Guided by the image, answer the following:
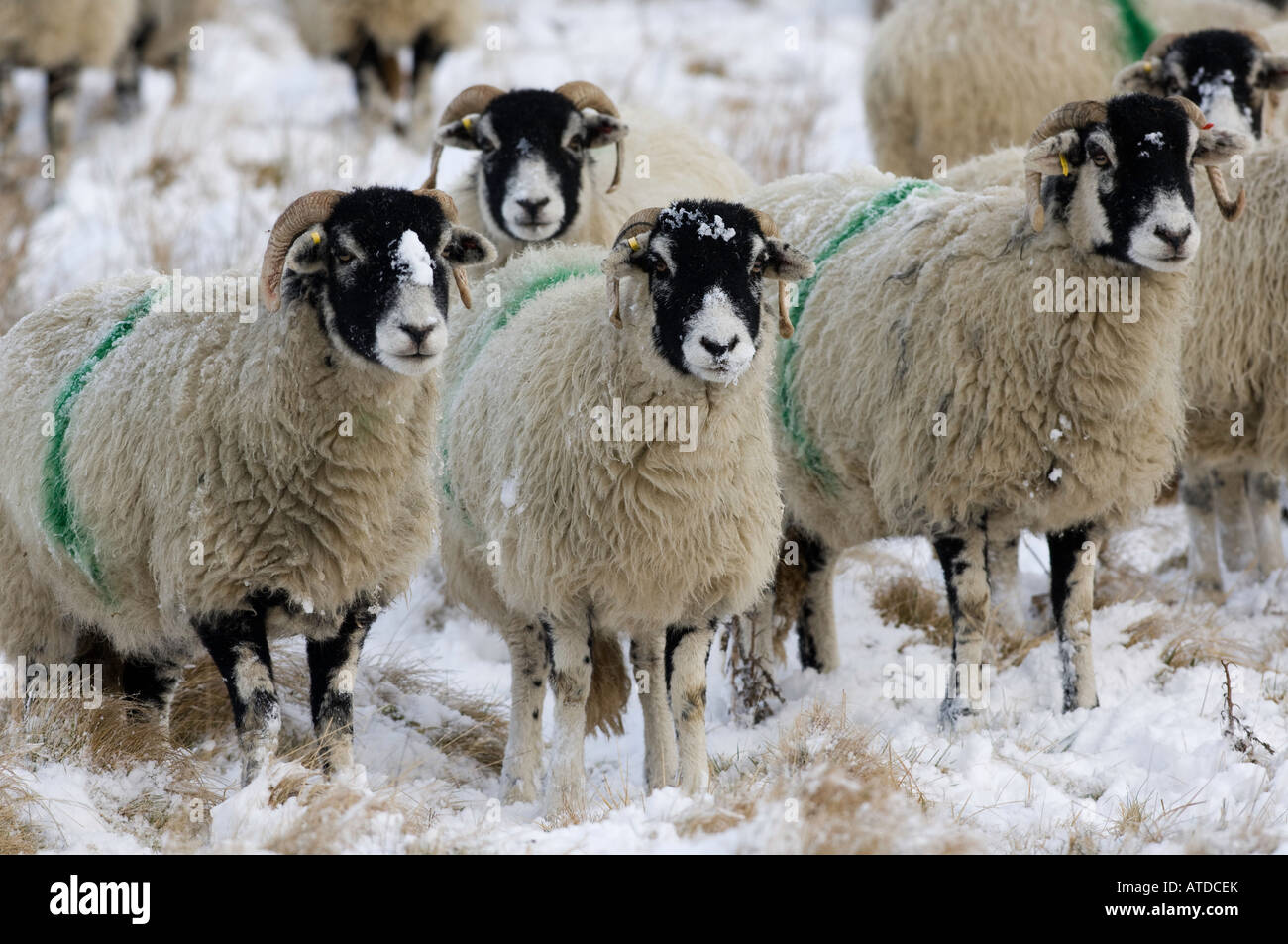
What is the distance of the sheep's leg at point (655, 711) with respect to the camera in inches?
207

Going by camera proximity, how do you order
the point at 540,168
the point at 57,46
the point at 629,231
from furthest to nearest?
1. the point at 57,46
2. the point at 540,168
3. the point at 629,231

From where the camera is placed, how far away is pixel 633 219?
188 inches

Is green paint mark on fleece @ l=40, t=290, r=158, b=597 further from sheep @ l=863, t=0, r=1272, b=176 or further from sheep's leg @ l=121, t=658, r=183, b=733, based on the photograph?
sheep @ l=863, t=0, r=1272, b=176

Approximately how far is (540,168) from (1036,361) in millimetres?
2436

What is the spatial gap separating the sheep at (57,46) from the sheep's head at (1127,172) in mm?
8667

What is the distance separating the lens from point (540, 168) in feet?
22.1

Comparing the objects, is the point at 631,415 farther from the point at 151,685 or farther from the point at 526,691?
the point at 151,685

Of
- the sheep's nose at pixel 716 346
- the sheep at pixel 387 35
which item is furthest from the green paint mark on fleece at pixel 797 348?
the sheep at pixel 387 35

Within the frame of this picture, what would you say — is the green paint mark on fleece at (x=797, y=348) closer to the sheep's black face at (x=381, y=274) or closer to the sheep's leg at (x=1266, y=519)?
the sheep's black face at (x=381, y=274)

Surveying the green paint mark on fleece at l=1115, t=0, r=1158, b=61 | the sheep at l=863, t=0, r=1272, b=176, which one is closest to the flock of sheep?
the sheep at l=863, t=0, r=1272, b=176

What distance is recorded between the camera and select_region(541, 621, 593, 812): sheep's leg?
16.3 feet

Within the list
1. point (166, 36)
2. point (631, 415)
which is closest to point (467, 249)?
point (631, 415)

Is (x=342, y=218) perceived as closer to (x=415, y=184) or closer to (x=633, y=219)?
(x=633, y=219)
